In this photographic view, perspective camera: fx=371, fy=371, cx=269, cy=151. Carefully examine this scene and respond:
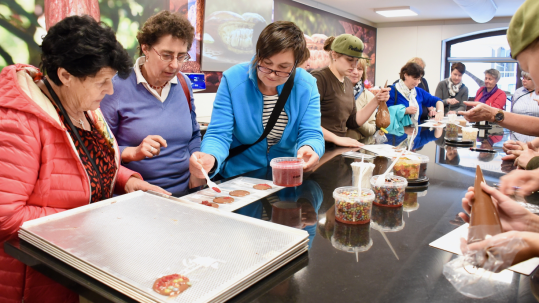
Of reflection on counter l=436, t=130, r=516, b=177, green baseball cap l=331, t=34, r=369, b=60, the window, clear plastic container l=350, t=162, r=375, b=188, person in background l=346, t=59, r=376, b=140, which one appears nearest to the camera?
clear plastic container l=350, t=162, r=375, b=188

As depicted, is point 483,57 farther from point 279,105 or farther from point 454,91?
point 279,105

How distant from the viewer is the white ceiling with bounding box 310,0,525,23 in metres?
8.64

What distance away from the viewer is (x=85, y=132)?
4.90ft

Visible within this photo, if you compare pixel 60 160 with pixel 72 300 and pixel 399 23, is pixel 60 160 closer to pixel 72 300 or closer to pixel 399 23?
pixel 72 300

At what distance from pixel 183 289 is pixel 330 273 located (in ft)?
1.20

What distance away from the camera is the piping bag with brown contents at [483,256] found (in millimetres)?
799

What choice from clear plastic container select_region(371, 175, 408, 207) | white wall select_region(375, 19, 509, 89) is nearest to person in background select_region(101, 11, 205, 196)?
clear plastic container select_region(371, 175, 408, 207)

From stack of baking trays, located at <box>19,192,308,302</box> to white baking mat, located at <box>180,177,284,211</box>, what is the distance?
228mm

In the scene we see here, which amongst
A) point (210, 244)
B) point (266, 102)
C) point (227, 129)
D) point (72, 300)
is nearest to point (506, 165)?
point (266, 102)

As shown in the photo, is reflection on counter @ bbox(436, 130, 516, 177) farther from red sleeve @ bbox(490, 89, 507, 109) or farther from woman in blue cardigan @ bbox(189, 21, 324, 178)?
red sleeve @ bbox(490, 89, 507, 109)

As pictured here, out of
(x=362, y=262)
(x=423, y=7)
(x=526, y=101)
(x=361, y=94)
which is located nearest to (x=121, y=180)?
(x=362, y=262)

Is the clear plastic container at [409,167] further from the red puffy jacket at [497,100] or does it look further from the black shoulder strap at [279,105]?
the red puffy jacket at [497,100]

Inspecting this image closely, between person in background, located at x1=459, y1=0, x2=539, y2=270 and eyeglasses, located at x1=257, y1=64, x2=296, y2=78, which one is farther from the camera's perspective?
eyeglasses, located at x1=257, y1=64, x2=296, y2=78

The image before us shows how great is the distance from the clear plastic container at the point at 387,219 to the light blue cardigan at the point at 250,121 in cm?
69
